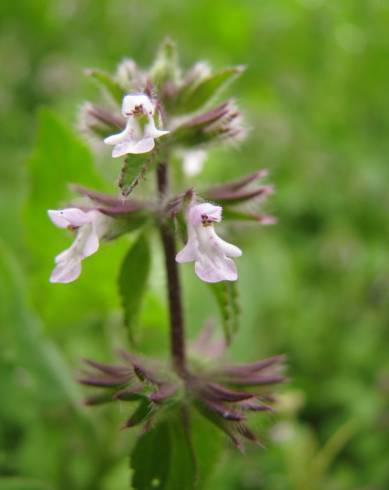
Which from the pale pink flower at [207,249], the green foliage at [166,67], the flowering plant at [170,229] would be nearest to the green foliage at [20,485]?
the flowering plant at [170,229]

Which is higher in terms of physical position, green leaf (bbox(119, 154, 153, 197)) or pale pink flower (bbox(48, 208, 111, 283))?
green leaf (bbox(119, 154, 153, 197))

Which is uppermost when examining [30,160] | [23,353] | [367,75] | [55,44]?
[55,44]

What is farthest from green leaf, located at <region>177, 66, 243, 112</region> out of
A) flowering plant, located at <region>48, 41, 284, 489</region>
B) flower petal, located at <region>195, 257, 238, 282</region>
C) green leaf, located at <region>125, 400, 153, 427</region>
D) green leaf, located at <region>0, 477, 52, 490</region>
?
green leaf, located at <region>0, 477, 52, 490</region>

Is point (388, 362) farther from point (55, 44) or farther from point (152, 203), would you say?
point (55, 44)

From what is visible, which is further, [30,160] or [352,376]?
[352,376]

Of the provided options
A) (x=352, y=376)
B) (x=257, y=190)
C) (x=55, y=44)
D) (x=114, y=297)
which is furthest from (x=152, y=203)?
(x=55, y=44)

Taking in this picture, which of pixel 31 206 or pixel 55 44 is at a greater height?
pixel 55 44

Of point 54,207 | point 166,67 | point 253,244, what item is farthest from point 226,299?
point 253,244

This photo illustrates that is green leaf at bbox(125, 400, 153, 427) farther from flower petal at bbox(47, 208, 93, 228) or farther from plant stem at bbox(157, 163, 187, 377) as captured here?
flower petal at bbox(47, 208, 93, 228)

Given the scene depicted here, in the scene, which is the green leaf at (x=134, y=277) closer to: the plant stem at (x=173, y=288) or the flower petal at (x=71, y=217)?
the plant stem at (x=173, y=288)
